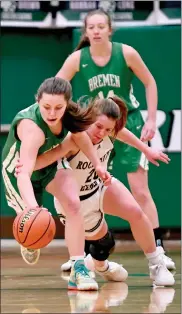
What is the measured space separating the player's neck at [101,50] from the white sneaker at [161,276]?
203 centimetres

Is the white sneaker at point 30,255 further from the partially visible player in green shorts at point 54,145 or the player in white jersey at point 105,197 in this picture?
the partially visible player in green shorts at point 54,145

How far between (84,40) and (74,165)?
5.75ft

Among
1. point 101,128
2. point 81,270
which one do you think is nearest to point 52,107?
point 101,128

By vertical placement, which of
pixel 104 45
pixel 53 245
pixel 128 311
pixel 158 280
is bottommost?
pixel 53 245

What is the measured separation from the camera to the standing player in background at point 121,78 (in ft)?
24.3

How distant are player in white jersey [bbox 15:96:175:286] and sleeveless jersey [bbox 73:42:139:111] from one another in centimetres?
128

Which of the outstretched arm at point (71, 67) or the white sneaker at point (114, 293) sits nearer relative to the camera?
the white sneaker at point (114, 293)

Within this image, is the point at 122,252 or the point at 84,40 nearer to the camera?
the point at 84,40

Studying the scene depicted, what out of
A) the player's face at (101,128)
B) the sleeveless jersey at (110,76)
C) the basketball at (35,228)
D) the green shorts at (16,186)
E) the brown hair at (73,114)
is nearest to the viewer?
the basketball at (35,228)

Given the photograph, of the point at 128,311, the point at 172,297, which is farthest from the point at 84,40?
the point at 128,311

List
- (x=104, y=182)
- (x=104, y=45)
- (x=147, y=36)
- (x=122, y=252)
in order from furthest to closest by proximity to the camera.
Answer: (x=147, y=36) → (x=122, y=252) → (x=104, y=45) → (x=104, y=182)

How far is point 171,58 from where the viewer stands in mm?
9812

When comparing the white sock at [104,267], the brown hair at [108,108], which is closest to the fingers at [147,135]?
the brown hair at [108,108]

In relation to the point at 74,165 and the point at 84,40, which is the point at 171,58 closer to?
the point at 84,40
